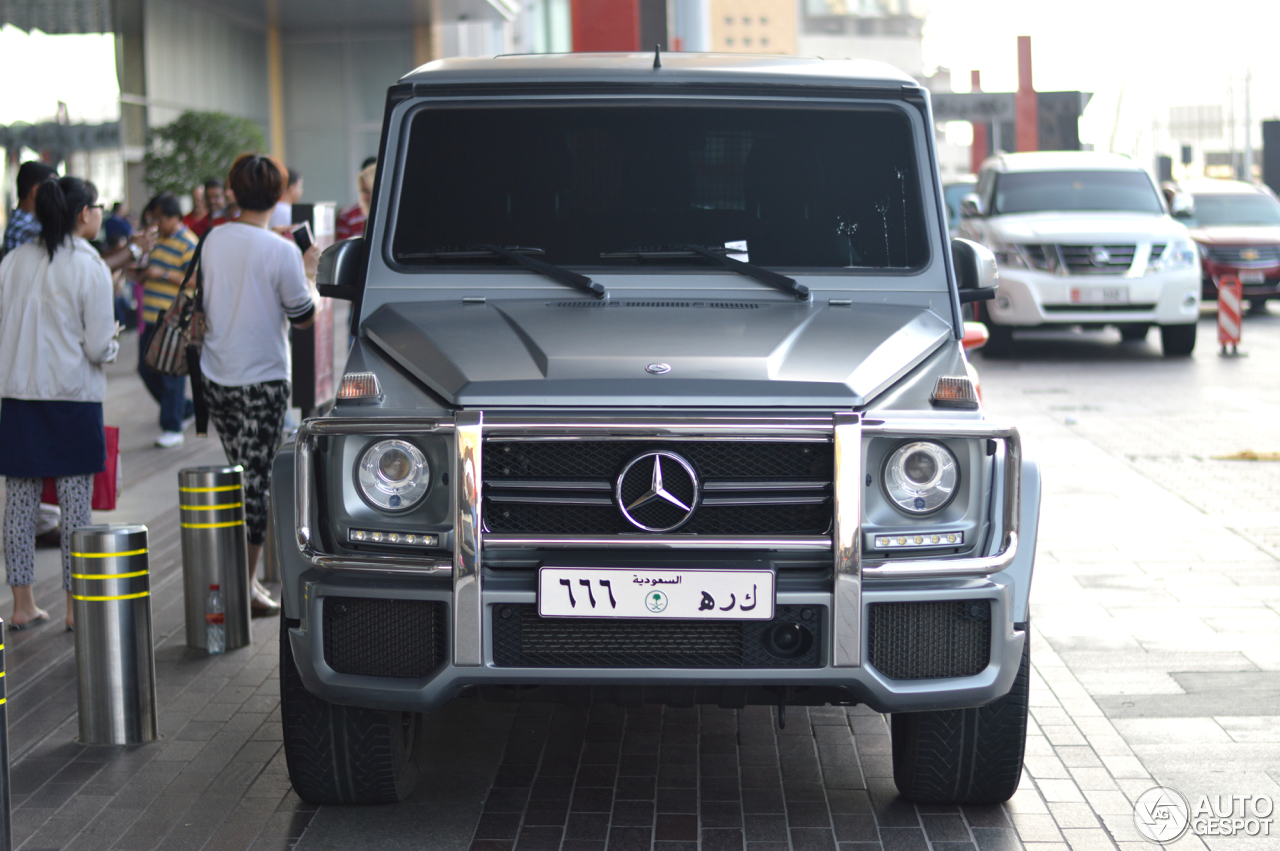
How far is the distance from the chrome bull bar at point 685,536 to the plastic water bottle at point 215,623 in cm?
261

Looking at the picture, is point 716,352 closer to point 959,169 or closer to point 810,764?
point 810,764

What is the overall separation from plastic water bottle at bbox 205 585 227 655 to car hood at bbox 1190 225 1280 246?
61.5 ft

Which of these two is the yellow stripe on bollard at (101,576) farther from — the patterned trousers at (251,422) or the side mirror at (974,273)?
the side mirror at (974,273)

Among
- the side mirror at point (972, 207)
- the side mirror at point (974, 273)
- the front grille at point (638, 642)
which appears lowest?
the front grille at point (638, 642)

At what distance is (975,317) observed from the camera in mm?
19312

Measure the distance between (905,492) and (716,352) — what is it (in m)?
0.61

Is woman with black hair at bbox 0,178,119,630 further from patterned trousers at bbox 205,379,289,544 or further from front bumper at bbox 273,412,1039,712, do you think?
front bumper at bbox 273,412,1039,712

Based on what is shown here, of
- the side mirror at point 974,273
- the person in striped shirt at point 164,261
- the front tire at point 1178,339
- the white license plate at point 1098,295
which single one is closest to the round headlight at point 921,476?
the side mirror at point 974,273

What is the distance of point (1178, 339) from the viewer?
1739cm

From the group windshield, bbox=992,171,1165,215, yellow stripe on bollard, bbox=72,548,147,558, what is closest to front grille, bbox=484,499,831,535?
yellow stripe on bollard, bbox=72,548,147,558

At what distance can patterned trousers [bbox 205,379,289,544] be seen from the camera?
A: 20.9 feet

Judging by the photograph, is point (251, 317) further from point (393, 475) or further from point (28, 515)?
point (393, 475)

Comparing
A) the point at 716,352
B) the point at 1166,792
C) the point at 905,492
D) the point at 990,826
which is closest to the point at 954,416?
the point at 905,492

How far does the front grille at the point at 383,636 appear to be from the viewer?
378 cm
